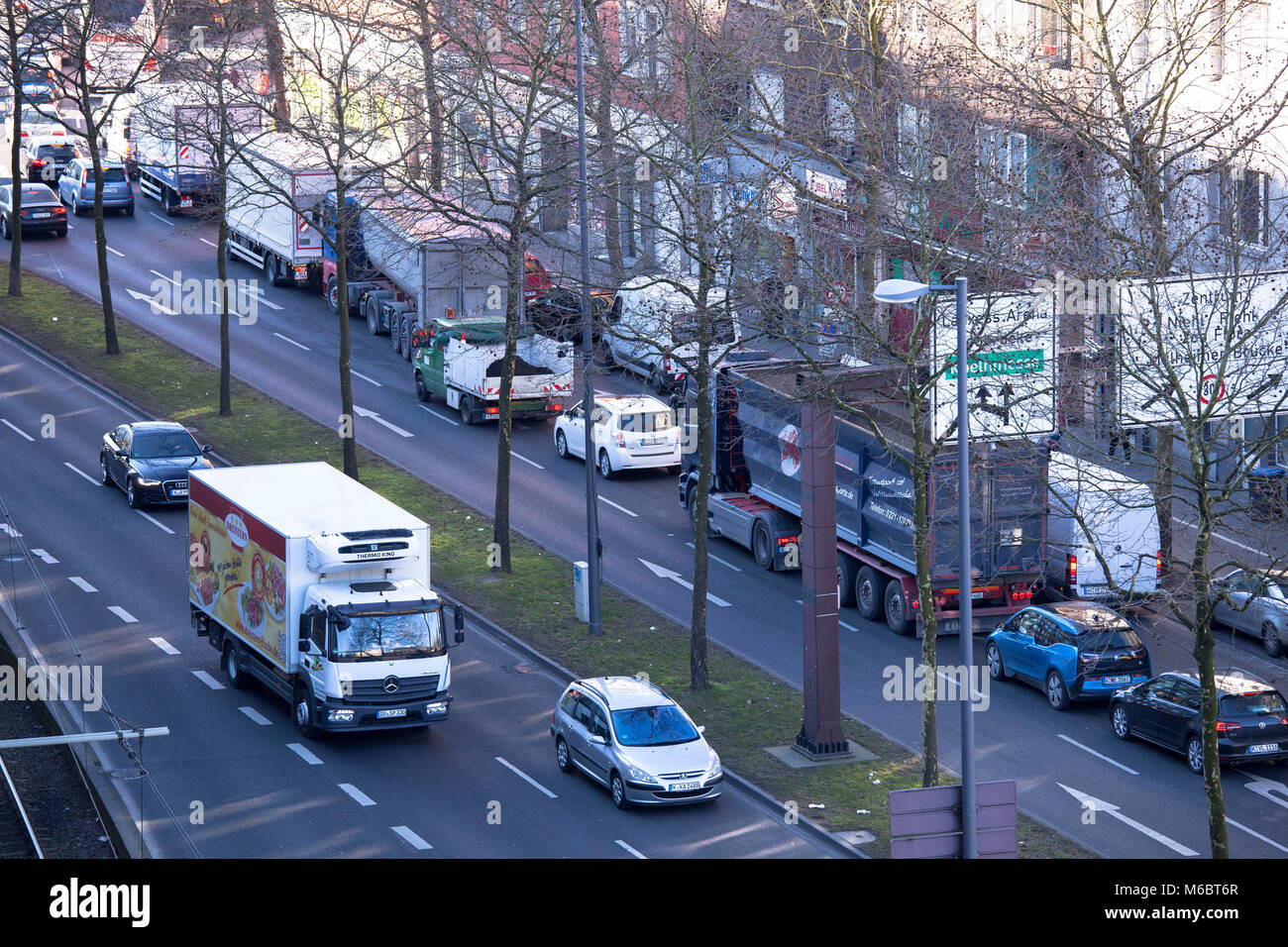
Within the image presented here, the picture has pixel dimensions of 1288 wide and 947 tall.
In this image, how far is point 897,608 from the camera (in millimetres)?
32656

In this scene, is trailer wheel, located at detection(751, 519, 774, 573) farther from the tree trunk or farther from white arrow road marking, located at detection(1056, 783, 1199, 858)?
white arrow road marking, located at detection(1056, 783, 1199, 858)

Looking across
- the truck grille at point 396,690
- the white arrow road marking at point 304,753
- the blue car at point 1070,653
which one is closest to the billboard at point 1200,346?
the blue car at point 1070,653

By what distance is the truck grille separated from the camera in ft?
85.8

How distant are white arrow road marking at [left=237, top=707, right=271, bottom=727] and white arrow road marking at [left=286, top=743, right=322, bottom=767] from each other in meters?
0.99

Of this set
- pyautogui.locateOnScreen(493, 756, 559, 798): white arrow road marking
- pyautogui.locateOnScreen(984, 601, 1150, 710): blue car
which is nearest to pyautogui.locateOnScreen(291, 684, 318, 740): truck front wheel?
pyautogui.locateOnScreen(493, 756, 559, 798): white arrow road marking

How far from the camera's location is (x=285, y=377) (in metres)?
46.9

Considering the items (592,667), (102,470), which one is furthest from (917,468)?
(102,470)

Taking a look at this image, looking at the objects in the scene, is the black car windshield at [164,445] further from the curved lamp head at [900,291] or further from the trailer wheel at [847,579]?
the curved lamp head at [900,291]

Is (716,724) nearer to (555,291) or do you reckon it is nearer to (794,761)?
(794,761)

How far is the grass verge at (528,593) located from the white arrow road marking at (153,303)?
186 centimetres

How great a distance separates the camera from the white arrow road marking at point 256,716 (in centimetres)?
2759

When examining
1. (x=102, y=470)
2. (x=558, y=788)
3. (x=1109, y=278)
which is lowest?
(x=558, y=788)

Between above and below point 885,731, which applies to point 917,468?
above

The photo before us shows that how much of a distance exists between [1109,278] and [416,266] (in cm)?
2613
